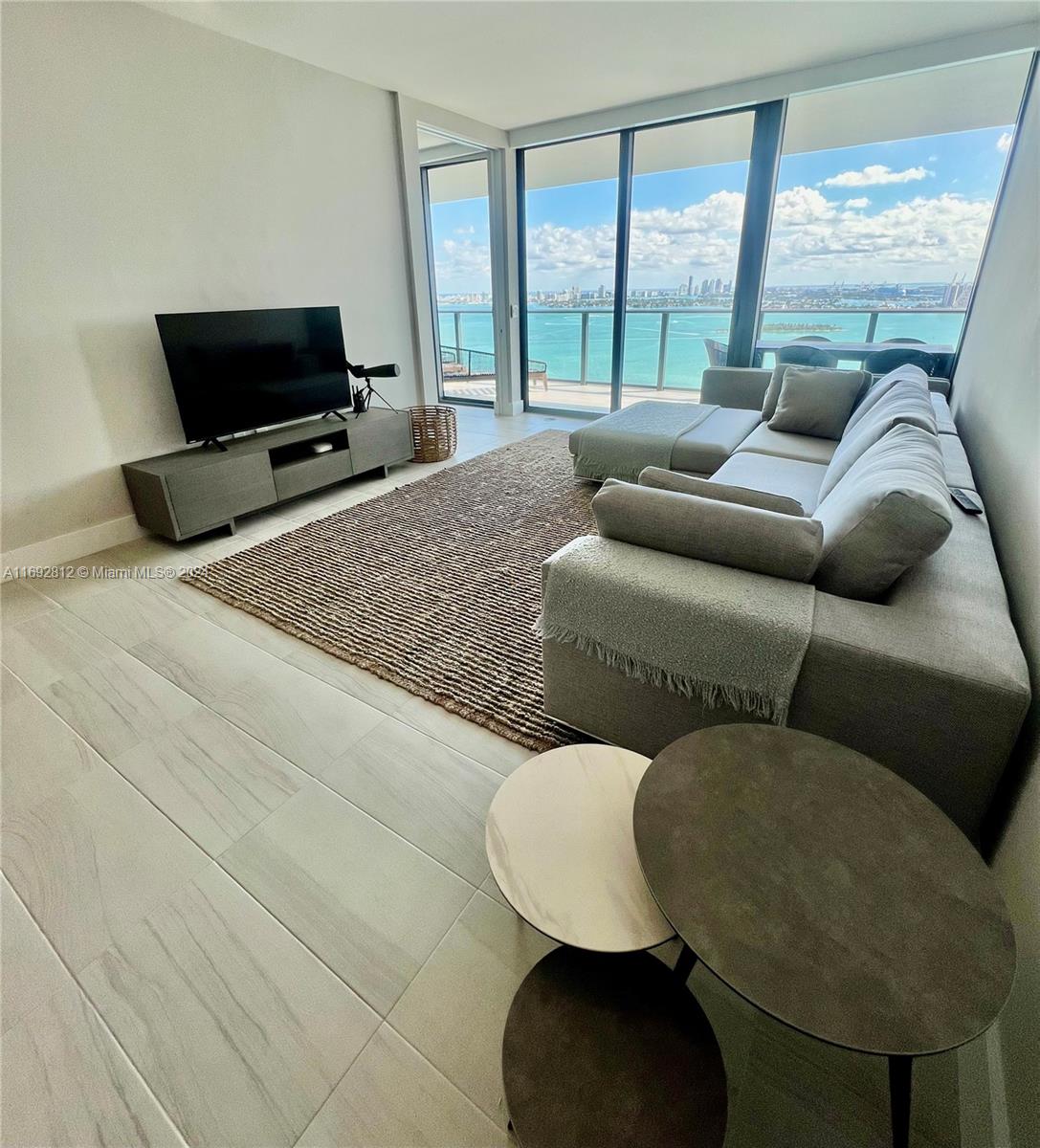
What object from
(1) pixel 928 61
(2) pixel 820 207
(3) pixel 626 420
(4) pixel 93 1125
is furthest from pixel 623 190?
(4) pixel 93 1125

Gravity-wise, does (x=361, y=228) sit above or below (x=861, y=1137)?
above

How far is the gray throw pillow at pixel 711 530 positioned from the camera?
1.34 metres

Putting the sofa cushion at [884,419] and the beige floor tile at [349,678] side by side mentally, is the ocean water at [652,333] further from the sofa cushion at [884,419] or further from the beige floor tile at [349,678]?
the beige floor tile at [349,678]

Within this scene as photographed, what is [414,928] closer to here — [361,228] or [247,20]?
[247,20]

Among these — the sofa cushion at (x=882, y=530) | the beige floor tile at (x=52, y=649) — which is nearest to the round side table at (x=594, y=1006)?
the sofa cushion at (x=882, y=530)

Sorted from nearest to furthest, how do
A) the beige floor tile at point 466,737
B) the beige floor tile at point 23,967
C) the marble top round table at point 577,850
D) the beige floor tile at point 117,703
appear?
the marble top round table at point 577,850
the beige floor tile at point 23,967
the beige floor tile at point 466,737
the beige floor tile at point 117,703

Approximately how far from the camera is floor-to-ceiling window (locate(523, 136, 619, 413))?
4902 millimetres

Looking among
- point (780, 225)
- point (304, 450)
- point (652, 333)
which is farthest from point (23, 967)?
point (652, 333)

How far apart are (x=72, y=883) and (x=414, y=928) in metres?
0.84

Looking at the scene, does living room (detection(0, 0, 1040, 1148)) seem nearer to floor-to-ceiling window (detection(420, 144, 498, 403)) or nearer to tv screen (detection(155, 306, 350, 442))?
tv screen (detection(155, 306, 350, 442))

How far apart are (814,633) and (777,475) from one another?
Answer: 1815 millimetres

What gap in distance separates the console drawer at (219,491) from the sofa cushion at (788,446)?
2731 mm

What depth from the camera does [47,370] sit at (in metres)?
2.68

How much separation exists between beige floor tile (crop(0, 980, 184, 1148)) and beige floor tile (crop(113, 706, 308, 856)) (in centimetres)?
39
